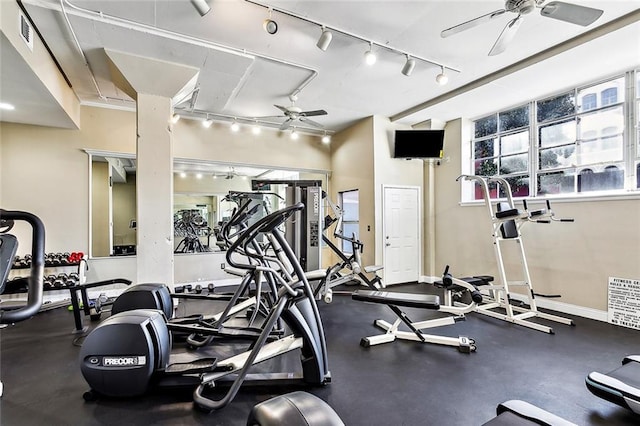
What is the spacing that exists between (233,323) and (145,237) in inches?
65.9

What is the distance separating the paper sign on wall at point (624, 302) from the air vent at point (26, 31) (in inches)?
288

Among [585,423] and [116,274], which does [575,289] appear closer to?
[585,423]

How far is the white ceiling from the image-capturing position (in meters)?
3.04

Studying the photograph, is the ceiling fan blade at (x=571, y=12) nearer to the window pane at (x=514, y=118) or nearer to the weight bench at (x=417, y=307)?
the weight bench at (x=417, y=307)

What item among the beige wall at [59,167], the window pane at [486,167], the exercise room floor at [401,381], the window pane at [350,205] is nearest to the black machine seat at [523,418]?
the exercise room floor at [401,381]

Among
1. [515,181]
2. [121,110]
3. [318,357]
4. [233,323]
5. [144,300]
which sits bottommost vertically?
[233,323]

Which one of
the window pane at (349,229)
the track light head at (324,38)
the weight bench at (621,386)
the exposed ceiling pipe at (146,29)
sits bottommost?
the weight bench at (621,386)

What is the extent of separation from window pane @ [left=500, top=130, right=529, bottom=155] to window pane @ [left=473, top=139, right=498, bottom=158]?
151 mm

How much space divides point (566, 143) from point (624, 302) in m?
2.36

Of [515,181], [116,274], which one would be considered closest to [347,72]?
[515,181]

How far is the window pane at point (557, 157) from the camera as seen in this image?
4535 mm

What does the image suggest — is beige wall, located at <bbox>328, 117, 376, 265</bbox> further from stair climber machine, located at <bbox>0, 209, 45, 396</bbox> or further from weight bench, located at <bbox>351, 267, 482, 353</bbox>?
stair climber machine, located at <bbox>0, 209, 45, 396</bbox>

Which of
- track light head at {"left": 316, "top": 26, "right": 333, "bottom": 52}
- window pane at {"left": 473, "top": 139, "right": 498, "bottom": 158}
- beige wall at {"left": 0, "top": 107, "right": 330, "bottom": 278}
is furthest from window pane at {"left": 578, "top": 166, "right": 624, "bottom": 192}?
beige wall at {"left": 0, "top": 107, "right": 330, "bottom": 278}

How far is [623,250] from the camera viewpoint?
3.82m
